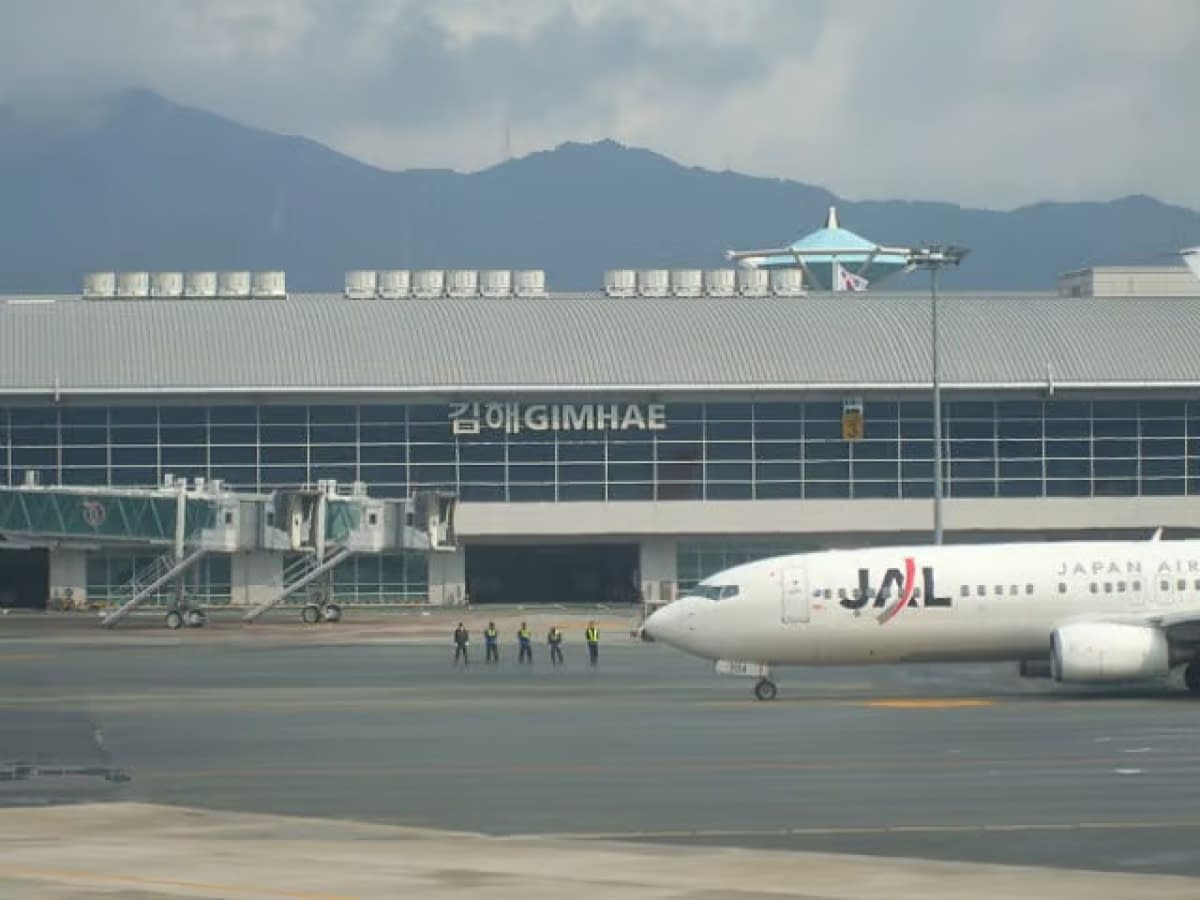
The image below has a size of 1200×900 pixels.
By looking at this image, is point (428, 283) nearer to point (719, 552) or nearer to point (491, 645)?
point (719, 552)

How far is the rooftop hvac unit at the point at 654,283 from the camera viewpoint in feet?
375

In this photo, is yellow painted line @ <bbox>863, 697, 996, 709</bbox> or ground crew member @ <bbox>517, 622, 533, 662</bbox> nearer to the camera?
yellow painted line @ <bbox>863, 697, 996, 709</bbox>

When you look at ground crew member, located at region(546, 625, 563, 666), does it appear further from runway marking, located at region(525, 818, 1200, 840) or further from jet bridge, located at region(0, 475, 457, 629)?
runway marking, located at region(525, 818, 1200, 840)

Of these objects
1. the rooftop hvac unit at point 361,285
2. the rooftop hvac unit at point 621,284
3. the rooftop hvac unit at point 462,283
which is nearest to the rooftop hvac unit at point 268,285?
the rooftop hvac unit at point 361,285

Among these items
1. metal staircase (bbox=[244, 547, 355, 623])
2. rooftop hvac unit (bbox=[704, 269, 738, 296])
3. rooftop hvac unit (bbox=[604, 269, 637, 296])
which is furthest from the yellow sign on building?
metal staircase (bbox=[244, 547, 355, 623])

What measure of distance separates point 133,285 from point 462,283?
52.7 ft

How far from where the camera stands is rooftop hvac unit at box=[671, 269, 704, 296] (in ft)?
372

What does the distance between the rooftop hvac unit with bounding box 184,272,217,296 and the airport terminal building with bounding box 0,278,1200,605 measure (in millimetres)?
5532

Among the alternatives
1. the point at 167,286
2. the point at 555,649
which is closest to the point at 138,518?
the point at 167,286

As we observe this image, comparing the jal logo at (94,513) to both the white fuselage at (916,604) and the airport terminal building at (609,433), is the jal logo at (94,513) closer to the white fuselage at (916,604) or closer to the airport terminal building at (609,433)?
the airport terminal building at (609,433)

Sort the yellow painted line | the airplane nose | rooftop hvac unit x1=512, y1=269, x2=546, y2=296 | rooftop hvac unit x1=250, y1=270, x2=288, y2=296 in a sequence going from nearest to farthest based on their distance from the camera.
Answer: the yellow painted line, the airplane nose, rooftop hvac unit x1=250, y1=270, x2=288, y2=296, rooftop hvac unit x1=512, y1=269, x2=546, y2=296

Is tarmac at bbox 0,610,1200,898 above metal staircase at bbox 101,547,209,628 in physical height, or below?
below

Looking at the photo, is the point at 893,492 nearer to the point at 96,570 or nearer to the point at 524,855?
the point at 96,570

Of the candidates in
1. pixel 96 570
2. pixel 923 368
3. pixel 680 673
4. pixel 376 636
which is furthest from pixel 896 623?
pixel 96 570
